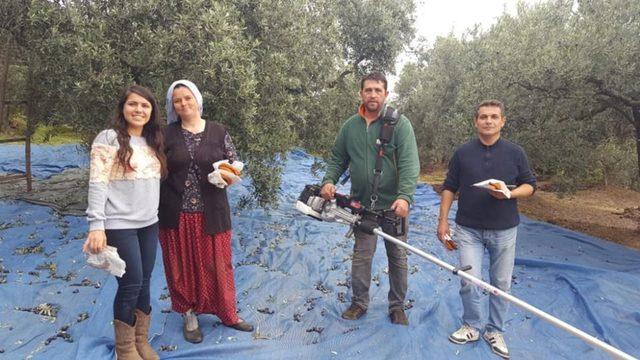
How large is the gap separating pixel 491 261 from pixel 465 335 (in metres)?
0.81

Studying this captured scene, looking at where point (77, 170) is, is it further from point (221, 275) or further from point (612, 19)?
point (612, 19)

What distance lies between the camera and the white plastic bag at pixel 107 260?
2977 millimetres

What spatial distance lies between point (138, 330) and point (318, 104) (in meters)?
5.71

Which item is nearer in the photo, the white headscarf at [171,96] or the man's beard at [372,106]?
the white headscarf at [171,96]

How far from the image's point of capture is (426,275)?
618 cm

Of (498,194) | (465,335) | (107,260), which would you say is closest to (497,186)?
(498,194)

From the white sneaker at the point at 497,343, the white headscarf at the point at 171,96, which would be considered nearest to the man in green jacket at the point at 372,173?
the white sneaker at the point at 497,343

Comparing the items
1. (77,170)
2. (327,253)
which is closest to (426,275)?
(327,253)

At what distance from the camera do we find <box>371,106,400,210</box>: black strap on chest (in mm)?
4130

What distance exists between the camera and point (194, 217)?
12.9 ft

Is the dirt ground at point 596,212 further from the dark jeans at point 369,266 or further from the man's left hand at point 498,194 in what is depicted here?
the man's left hand at point 498,194

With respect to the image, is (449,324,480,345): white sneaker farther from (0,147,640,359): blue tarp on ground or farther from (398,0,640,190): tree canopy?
(398,0,640,190): tree canopy

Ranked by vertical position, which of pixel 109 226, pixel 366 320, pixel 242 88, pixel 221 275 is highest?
pixel 242 88

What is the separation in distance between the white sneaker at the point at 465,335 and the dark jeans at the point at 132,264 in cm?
298
